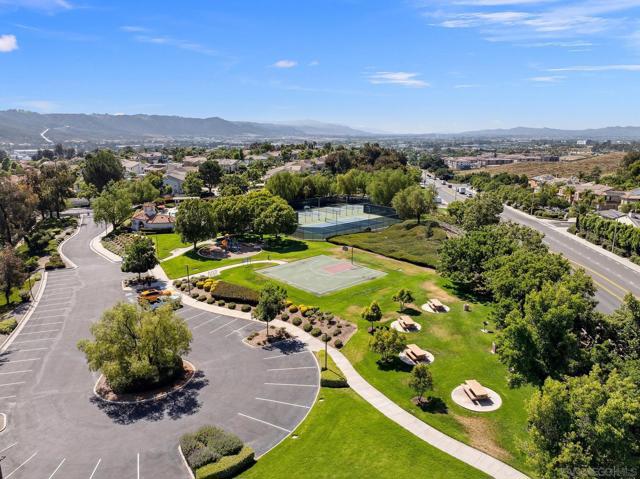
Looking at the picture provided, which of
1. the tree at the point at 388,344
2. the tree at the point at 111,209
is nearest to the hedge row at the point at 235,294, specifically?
the tree at the point at 388,344

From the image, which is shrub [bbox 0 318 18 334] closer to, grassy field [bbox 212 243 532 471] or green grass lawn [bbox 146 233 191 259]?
grassy field [bbox 212 243 532 471]

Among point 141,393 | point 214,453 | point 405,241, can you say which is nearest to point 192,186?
point 405,241

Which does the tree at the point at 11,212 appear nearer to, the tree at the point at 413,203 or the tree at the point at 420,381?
the tree at the point at 413,203

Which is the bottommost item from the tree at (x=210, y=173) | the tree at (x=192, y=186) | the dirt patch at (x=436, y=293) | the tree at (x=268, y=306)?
the dirt patch at (x=436, y=293)

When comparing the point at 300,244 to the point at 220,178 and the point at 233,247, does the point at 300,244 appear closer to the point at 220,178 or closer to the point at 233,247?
the point at 233,247

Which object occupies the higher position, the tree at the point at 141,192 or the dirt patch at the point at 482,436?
the tree at the point at 141,192

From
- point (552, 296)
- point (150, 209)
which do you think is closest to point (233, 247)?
point (150, 209)
